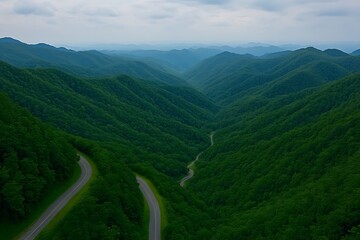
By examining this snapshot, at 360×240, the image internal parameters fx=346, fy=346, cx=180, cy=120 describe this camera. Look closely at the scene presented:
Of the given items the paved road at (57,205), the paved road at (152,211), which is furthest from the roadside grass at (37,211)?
the paved road at (152,211)

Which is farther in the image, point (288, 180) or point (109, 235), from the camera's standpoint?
point (288, 180)

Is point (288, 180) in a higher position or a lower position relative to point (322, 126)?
lower

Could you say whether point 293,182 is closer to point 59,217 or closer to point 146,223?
point 146,223

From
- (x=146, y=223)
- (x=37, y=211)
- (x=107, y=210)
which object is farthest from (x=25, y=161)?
(x=146, y=223)

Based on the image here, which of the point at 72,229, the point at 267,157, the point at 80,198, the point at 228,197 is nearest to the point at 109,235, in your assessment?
the point at 72,229

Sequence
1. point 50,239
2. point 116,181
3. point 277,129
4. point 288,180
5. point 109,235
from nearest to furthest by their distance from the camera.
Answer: point 50,239, point 109,235, point 116,181, point 288,180, point 277,129

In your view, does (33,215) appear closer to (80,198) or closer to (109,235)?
(80,198)
